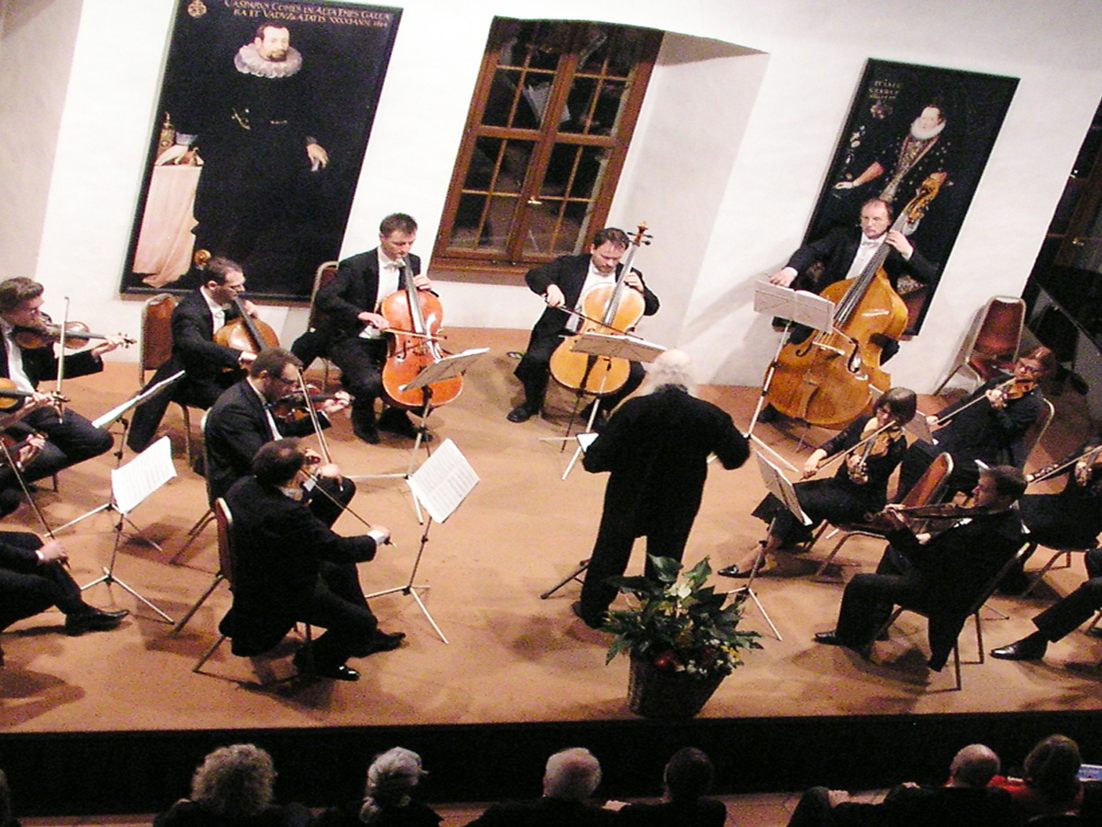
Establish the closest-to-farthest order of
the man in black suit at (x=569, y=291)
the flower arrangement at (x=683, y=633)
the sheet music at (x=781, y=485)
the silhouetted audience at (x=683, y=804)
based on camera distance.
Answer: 1. the silhouetted audience at (x=683, y=804)
2. the flower arrangement at (x=683, y=633)
3. the sheet music at (x=781, y=485)
4. the man in black suit at (x=569, y=291)

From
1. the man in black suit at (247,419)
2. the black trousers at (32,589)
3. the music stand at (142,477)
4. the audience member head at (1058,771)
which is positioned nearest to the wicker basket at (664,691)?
the audience member head at (1058,771)

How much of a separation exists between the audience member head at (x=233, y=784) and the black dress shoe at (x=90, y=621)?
1.42 metres

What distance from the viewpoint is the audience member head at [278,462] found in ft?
16.2

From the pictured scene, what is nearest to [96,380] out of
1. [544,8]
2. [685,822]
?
[544,8]

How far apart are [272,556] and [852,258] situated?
450cm

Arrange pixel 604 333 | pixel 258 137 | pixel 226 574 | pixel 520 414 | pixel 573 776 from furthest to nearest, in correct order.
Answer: pixel 520 414 → pixel 604 333 → pixel 258 137 → pixel 226 574 → pixel 573 776

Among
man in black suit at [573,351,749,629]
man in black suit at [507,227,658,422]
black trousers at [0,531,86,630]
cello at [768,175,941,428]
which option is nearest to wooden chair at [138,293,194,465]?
black trousers at [0,531,86,630]

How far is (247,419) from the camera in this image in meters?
5.64

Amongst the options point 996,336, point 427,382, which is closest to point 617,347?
point 427,382

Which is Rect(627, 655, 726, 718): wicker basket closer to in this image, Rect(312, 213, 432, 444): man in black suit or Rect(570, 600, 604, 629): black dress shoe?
Rect(570, 600, 604, 629): black dress shoe

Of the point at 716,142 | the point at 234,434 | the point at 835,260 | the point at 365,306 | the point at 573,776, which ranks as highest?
the point at 716,142

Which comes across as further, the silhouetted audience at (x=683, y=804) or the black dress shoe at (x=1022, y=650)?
the black dress shoe at (x=1022, y=650)

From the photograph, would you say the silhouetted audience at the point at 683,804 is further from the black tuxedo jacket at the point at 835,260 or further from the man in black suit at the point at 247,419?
the black tuxedo jacket at the point at 835,260

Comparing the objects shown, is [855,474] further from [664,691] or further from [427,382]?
[427,382]
